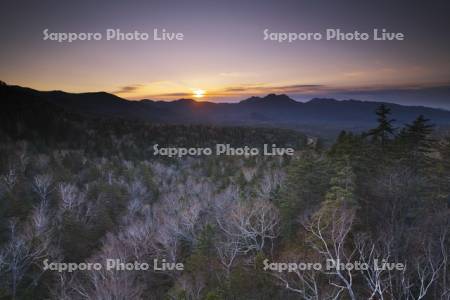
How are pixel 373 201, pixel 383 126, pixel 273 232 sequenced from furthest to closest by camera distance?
pixel 383 126
pixel 273 232
pixel 373 201

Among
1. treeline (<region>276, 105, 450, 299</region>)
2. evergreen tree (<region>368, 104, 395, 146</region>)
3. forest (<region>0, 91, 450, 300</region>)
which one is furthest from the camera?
evergreen tree (<region>368, 104, 395, 146</region>)

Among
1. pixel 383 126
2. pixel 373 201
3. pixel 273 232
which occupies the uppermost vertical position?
pixel 383 126

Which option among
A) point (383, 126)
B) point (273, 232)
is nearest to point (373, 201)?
point (273, 232)

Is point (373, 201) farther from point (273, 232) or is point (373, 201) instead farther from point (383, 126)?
point (383, 126)

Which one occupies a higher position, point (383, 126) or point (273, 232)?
Result: point (383, 126)

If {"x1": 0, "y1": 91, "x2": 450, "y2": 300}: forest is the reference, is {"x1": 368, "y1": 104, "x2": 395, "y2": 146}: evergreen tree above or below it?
above

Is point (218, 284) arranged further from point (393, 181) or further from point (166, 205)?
point (166, 205)

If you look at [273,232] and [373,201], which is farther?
[273,232]

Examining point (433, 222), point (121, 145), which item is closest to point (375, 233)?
point (433, 222)
